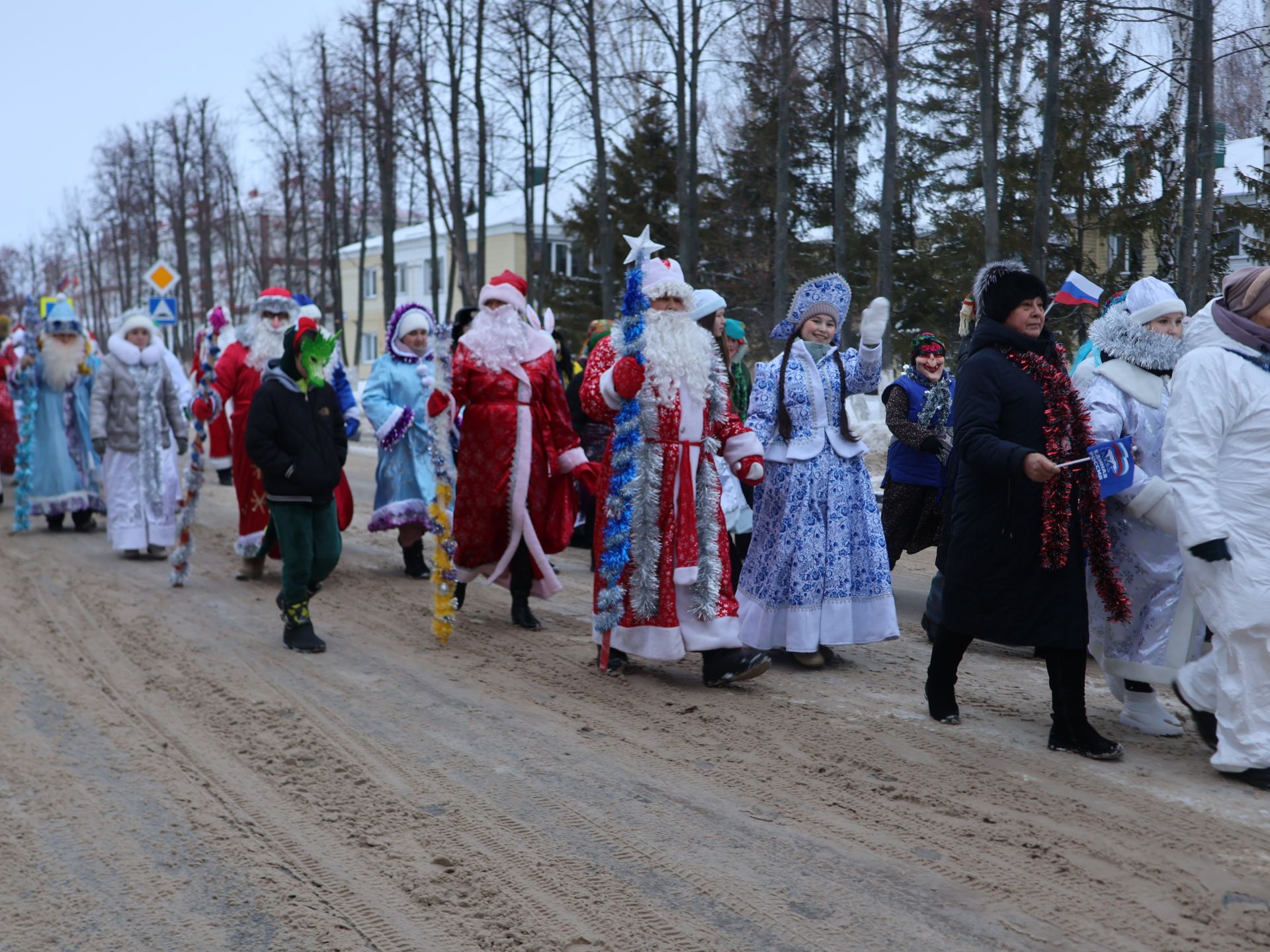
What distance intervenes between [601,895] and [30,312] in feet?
38.8

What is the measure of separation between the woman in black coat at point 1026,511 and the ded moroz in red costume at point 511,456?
3.22 metres

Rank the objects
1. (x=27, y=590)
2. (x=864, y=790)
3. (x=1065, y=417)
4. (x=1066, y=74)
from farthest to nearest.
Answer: (x=1066, y=74)
(x=27, y=590)
(x=1065, y=417)
(x=864, y=790)

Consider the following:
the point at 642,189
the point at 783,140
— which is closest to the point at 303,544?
the point at 783,140

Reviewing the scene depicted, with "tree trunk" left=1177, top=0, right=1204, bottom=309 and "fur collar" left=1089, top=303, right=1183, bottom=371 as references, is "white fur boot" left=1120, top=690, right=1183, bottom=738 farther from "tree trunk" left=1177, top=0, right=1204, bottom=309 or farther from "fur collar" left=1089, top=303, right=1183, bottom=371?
"tree trunk" left=1177, top=0, right=1204, bottom=309

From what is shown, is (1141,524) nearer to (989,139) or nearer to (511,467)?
(511,467)

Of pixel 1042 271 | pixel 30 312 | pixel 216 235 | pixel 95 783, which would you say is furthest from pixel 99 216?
pixel 95 783

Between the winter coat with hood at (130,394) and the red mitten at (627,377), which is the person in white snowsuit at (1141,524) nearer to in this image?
the red mitten at (627,377)

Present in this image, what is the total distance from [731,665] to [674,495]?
91cm

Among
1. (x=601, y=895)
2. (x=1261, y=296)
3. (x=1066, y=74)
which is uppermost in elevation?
(x=1066, y=74)

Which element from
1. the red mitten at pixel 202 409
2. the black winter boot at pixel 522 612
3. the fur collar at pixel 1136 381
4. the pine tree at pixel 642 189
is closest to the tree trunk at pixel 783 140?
the pine tree at pixel 642 189

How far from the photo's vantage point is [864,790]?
4766 millimetres

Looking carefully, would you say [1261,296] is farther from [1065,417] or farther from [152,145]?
[152,145]

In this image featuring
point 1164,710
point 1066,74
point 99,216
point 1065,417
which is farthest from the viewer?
point 99,216

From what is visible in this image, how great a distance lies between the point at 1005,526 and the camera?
5250 millimetres
